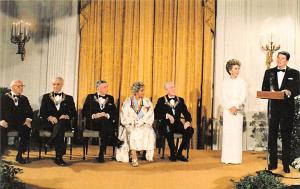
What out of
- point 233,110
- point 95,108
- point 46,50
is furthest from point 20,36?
point 233,110

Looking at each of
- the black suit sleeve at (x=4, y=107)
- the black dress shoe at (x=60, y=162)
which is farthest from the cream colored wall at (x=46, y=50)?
the black dress shoe at (x=60, y=162)

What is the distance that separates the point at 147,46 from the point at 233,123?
2.38 meters

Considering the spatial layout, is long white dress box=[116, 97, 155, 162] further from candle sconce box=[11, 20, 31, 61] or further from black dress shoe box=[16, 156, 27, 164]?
candle sconce box=[11, 20, 31, 61]

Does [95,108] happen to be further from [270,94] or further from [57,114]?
[270,94]

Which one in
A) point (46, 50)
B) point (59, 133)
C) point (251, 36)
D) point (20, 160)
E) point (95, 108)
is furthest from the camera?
point (251, 36)

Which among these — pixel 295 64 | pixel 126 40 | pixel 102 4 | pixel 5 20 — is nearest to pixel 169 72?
pixel 126 40

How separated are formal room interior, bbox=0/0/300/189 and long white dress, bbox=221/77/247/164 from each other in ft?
0.05

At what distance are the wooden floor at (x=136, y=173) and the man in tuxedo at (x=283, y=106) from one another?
375 millimetres

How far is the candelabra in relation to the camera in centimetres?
749

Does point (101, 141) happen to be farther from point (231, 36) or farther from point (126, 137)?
point (231, 36)

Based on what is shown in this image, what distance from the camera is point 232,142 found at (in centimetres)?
621

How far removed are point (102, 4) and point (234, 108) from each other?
124 inches

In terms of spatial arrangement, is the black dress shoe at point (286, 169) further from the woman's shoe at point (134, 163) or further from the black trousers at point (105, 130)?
the black trousers at point (105, 130)

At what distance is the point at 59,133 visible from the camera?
607 centimetres
